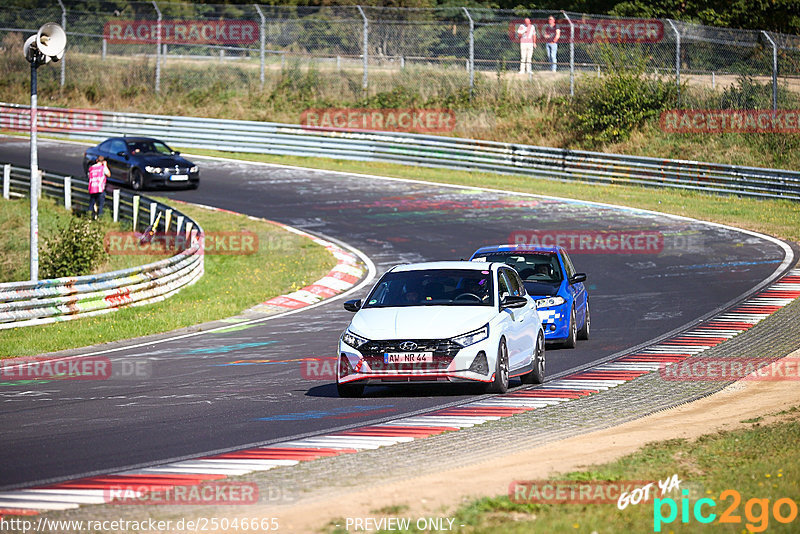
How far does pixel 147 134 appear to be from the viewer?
4472 cm

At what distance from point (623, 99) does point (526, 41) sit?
4079mm

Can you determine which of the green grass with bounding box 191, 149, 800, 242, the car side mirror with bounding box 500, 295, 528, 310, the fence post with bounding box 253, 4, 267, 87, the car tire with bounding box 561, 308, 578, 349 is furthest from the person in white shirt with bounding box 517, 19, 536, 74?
the car side mirror with bounding box 500, 295, 528, 310

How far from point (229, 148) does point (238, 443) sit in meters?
35.2

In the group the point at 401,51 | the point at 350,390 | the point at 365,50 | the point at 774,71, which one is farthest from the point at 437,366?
the point at 365,50

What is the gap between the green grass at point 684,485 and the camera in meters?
6.68

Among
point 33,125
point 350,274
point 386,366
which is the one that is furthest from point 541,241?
point 386,366

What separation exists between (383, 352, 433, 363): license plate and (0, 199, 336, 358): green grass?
25.0 feet

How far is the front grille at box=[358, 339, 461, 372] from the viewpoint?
38.7ft

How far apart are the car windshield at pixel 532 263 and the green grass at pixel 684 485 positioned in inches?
284

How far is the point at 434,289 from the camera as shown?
13.1m

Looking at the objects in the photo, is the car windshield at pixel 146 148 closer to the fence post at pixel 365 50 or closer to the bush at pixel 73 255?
the fence post at pixel 365 50

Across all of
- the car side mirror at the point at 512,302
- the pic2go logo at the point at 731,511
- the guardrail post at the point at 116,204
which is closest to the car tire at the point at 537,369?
the car side mirror at the point at 512,302

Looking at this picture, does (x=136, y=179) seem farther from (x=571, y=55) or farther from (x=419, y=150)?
(x=571, y=55)

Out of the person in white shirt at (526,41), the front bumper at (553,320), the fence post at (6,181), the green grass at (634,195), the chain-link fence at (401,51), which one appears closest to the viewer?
the front bumper at (553,320)
